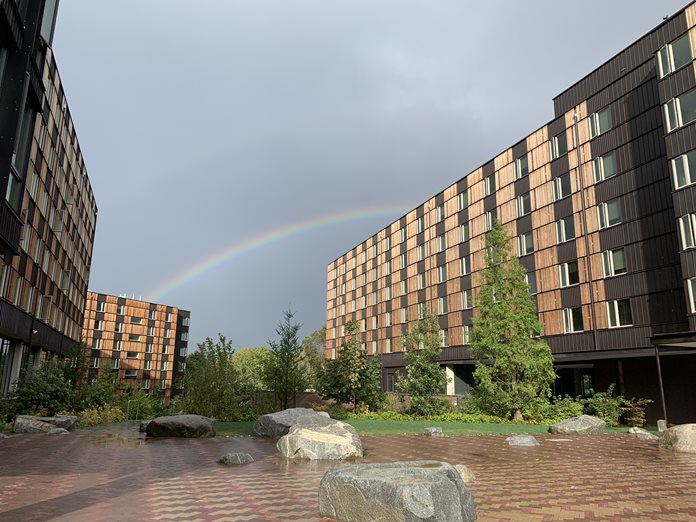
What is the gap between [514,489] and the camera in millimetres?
8430

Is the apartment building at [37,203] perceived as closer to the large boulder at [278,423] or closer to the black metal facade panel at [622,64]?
the large boulder at [278,423]

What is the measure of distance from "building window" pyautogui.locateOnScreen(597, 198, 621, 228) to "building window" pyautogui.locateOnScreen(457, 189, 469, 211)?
15.1 m

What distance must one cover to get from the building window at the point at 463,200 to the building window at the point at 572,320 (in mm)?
15287

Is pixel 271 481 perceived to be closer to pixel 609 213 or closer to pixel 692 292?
pixel 692 292

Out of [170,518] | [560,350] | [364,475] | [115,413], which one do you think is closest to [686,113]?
[560,350]

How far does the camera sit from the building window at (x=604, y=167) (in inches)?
1216

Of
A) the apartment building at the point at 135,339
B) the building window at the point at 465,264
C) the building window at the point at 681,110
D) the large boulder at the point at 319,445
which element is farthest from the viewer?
the apartment building at the point at 135,339

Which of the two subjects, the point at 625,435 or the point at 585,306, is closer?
the point at 625,435

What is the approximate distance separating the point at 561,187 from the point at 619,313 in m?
9.57

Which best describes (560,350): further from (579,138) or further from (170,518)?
(170,518)

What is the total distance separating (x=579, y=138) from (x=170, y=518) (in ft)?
111

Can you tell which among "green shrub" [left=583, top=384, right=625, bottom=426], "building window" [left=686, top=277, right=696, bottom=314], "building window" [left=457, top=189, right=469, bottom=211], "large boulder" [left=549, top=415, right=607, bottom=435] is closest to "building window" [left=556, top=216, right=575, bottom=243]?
"building window" [left=686, top=277, right=696, bottom=314]

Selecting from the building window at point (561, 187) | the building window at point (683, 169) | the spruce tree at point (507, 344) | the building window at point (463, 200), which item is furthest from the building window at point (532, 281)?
the building window at point (683, 169)

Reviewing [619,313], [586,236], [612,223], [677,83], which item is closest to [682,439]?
[619,313]
